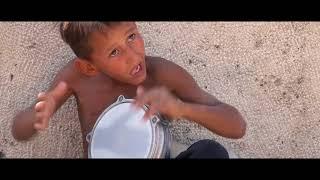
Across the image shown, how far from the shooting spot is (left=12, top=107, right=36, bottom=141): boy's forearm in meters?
1.31

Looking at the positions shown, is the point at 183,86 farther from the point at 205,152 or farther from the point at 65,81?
the point at 65,81

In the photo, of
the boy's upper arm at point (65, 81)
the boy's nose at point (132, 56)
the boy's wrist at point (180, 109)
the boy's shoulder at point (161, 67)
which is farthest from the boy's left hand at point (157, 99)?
the boy's upper arm at point (65, 81)

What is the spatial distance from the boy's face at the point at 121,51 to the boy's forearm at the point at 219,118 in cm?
13

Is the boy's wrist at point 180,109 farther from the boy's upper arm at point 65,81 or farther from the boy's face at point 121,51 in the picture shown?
the boy's upper arm at point 65,81

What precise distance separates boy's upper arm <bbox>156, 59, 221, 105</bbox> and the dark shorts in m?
0.10

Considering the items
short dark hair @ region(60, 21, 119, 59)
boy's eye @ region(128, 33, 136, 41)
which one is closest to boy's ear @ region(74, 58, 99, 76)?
short dark hair @ region(60, 21, 119, 59)

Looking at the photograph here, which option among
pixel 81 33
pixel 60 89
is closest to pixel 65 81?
pixel 60 89

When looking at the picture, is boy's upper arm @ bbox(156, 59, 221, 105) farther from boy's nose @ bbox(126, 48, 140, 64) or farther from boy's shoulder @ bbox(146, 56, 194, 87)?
boy's nose @ bbox(126, 48, 140, 64)

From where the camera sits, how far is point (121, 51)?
1129 mm

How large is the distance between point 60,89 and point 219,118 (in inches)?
13.7

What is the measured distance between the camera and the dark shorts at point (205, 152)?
126cm

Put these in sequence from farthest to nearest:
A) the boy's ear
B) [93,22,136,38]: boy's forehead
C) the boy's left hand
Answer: the boy's ear < [93,22,136,38]: boy's forehead < the boy's left hand
